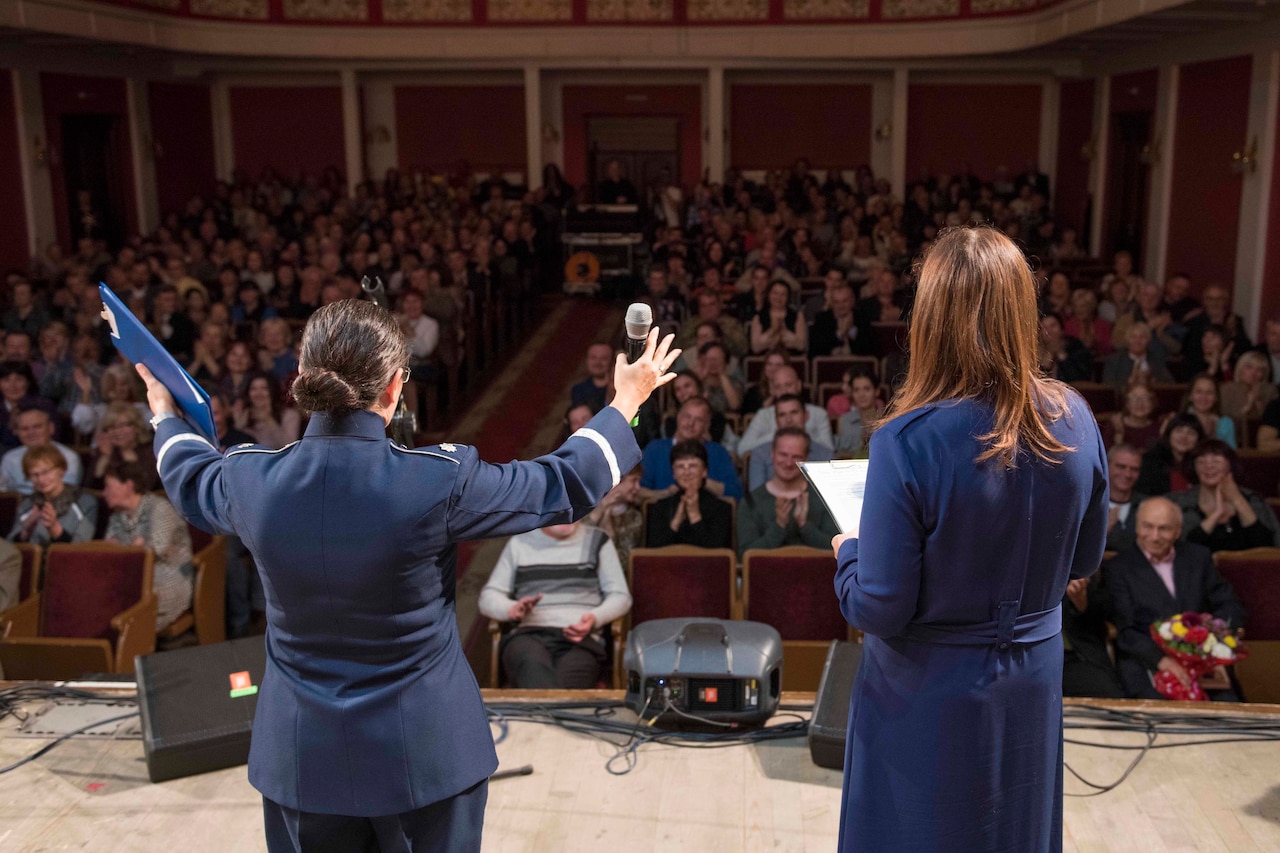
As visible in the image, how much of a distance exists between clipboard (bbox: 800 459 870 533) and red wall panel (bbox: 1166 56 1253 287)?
8.48 meters

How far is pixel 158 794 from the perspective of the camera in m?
2.96

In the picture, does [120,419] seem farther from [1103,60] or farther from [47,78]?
[1103,60]

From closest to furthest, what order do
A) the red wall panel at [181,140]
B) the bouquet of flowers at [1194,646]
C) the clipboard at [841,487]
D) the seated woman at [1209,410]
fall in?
the clipboard at [841,487]
the bouquet of flowers at [1194,646]
the seated woman at [1209,410]
the red wall panel at [181,140]

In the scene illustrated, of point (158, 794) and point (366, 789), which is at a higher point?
point (366, 789)

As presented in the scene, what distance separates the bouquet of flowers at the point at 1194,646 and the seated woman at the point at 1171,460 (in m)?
1.46

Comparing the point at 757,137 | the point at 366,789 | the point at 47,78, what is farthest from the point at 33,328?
the point at 757,137

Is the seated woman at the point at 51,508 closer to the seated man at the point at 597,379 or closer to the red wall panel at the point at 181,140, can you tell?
the seated man at the point at 597,379

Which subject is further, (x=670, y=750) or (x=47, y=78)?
(x=47, y=78)

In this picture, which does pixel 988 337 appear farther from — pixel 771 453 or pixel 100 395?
pixel 100 395

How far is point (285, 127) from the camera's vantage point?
14797mm

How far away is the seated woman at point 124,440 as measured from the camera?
16.4 feet

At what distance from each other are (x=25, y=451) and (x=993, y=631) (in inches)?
193

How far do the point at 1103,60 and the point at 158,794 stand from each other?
12.2 m

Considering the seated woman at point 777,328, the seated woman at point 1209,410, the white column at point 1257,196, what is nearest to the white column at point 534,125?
the seated woman at point 777,328
